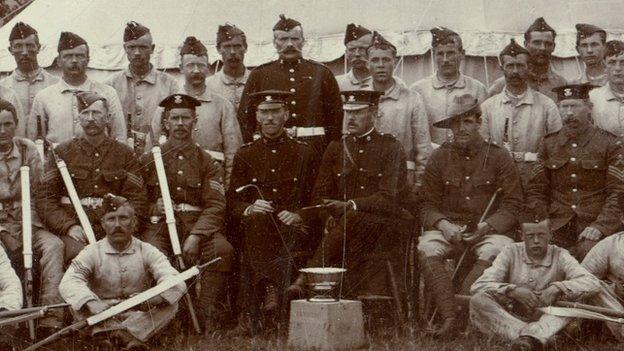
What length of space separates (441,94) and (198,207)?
2.13 metres

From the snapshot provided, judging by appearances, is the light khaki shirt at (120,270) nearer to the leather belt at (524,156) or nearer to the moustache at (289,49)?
the moustache at (289,49)

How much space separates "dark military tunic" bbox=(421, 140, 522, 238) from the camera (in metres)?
7.23

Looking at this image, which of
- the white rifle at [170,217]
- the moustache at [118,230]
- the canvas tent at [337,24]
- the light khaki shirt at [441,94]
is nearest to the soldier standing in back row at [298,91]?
the light khaki shirt at [441,94]

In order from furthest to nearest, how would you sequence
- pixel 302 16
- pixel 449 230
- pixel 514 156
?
pixel 302 16 < pixel 514 156 < pixel 449 230

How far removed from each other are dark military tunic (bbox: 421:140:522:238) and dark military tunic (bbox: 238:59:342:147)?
875 millimetres

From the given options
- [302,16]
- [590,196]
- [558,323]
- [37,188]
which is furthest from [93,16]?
[558,323]

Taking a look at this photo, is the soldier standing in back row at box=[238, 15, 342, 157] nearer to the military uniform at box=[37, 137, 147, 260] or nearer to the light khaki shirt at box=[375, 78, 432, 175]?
the light khaki shirt at box=[375, 78, 432, 175]

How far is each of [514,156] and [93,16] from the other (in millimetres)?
5563

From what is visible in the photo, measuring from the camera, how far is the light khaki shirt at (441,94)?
8180 millimetres

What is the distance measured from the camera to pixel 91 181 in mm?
7238

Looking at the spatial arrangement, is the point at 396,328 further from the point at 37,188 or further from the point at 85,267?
the point at 37,188

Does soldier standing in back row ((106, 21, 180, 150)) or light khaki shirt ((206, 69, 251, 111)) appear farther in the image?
light khaki shirt ((206, 69, 251, 111))

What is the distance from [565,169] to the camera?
7199mm

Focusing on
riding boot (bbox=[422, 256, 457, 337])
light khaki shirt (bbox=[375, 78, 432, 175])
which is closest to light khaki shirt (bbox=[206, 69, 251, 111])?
light khaki shirt (bbox=[375, 78, 432, 175])
